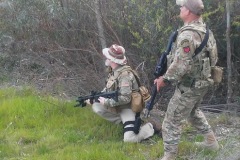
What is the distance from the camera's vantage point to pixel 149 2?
8141 mm

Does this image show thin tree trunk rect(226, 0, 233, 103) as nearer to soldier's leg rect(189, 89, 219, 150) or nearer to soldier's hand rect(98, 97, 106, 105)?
soldier's leg rect(189, 89, 219, 150)

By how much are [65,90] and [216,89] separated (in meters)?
2.64

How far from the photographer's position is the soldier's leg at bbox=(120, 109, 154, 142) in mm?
6379

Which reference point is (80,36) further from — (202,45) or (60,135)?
(202,45)

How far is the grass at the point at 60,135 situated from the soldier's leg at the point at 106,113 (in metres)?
0.11

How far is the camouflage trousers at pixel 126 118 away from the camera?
6387mm

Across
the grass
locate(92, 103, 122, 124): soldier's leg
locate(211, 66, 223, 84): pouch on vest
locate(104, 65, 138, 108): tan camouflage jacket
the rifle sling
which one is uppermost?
the rifle sling

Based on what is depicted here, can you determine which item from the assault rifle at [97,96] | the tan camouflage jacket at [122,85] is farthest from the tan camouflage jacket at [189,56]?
the assault rifle at [97,96]

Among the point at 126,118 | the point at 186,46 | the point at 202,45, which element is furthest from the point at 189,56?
the point at 126,118

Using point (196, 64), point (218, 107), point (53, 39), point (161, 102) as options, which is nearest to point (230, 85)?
point (218, 107)

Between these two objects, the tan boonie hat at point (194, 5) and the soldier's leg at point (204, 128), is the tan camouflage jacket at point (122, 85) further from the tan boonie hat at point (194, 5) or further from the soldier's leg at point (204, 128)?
the tan boonie hat at point (194, 5)

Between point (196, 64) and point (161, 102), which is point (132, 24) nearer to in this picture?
point (161, 102)

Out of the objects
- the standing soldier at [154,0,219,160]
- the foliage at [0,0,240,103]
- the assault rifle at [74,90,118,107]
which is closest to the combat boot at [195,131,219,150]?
the standing soldier at [154,0,219,160]

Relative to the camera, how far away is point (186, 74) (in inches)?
210
